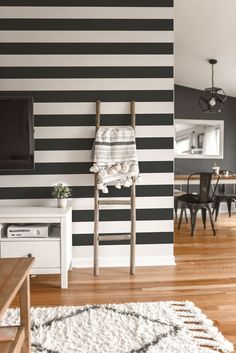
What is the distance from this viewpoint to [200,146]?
683 cm

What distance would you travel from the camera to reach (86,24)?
3.13 m

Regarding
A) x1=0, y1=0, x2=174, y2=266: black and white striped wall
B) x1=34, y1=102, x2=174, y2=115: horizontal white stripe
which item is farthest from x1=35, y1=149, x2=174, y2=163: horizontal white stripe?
x1=34, y1=102, x2=174, y2=115: horizontal white stripe

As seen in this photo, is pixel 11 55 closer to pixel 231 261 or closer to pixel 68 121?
pixel 68 121

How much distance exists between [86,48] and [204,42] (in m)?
2.17

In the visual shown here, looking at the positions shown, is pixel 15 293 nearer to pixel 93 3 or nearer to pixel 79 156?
pixel 79 156

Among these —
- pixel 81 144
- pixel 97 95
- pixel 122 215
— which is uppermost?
pixel 97 95

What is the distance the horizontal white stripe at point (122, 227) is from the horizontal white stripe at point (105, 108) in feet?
3.46

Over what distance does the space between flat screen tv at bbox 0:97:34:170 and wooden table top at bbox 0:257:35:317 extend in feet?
4.91

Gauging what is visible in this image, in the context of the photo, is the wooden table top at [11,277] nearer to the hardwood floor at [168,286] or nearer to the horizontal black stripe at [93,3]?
the hardwood floor at [168,286]

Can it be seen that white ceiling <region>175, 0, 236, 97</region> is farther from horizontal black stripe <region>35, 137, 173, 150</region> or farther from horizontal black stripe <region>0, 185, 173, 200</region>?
horizontal black stripe <region>0, 185, 173, 200</region>

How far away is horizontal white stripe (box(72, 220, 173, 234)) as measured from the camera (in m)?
3.21

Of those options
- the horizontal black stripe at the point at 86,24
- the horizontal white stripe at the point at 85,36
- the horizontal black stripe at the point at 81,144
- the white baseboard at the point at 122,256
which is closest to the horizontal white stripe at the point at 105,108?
the horizontal black stripe at the point at 81,144

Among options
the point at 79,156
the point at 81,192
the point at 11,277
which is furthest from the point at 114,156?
the point at 11,277

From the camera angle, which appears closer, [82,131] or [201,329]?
[201,329]
